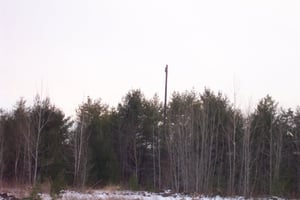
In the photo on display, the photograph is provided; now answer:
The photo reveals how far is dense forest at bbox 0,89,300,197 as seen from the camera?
29109mm

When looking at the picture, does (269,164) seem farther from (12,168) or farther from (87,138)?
(12,168)

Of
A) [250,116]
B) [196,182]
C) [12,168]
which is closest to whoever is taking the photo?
[196,182]

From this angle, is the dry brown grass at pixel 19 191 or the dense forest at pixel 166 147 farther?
the dense forest at pixel 166 147

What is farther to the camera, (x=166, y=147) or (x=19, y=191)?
(x=166, y=147)

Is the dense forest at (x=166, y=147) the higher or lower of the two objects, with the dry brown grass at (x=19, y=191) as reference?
higher

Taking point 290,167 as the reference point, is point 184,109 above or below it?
above

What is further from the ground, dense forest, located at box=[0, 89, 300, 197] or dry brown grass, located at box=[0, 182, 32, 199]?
dense forest, located at box=[0, 89, 300, 197]

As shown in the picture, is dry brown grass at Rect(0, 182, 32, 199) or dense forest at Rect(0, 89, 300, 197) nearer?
dry brown grass at Rect(0, 182, 32, 199)

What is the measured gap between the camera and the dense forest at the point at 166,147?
29.1 metres

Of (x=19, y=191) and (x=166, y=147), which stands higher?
(x=166, y=147)

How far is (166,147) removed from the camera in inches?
1262

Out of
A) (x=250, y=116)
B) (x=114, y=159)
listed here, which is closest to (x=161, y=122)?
(x=114, y=159)

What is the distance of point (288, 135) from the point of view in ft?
102

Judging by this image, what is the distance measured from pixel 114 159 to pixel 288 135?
12.5 m
